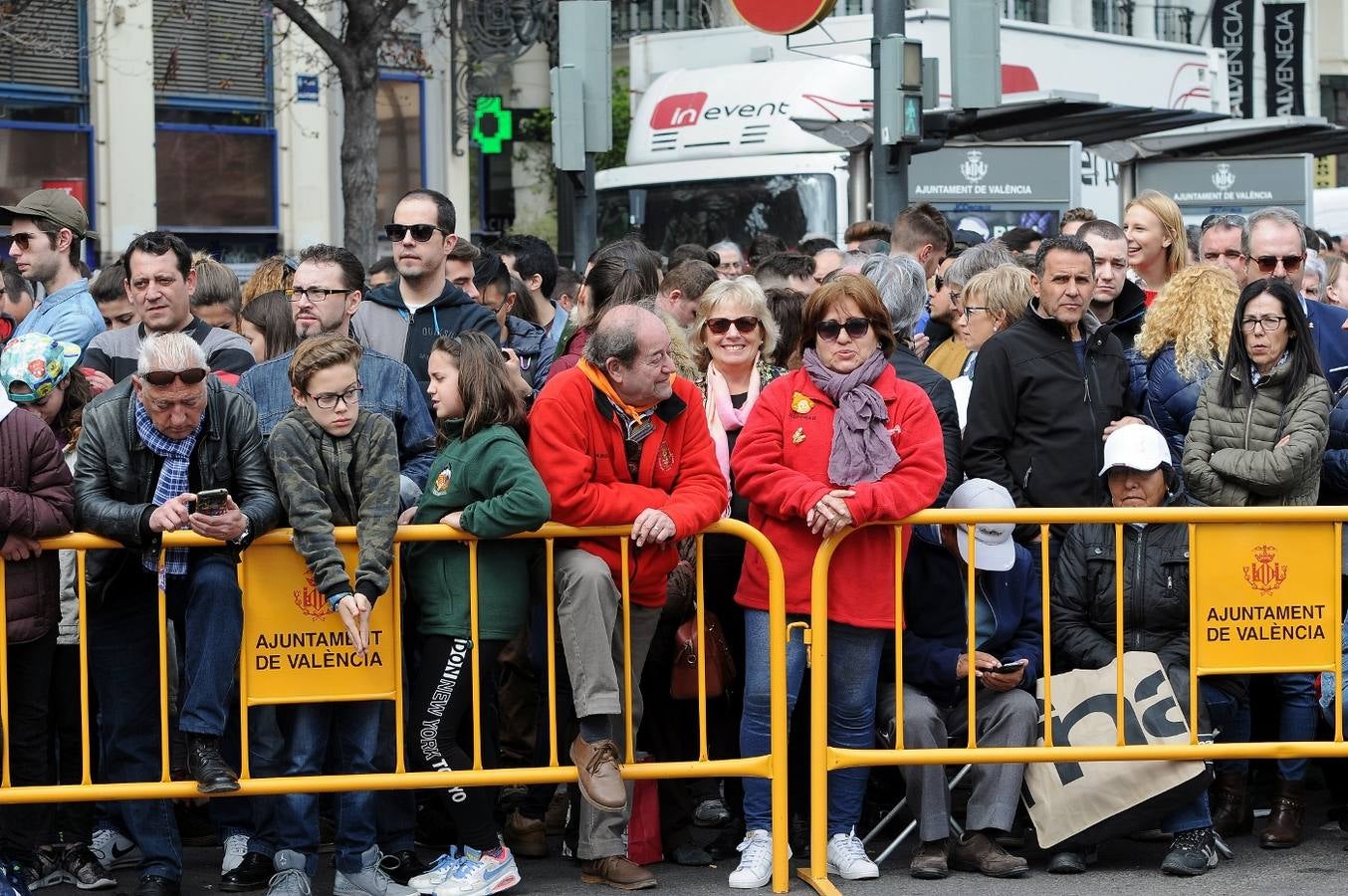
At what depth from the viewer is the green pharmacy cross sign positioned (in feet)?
68.8

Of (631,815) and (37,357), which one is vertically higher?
(37,357)

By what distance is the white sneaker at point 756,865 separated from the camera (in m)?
6.54

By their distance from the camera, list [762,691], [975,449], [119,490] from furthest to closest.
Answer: [975,449], [762,691], [119,490]

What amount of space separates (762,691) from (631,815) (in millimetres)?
671

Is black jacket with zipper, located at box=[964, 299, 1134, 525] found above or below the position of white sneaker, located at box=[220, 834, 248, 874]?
above

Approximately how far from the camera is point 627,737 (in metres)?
6.53

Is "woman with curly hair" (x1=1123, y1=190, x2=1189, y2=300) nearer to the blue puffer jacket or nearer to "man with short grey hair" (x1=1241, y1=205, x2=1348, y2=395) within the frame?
Answer: "man with short grey hair" (x1=1241, y1=205, x2=1348, y2=395)

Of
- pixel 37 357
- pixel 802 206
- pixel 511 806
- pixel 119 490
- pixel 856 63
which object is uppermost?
pixel 856 63

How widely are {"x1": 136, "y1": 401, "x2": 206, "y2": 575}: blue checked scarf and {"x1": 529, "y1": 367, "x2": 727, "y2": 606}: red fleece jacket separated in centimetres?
112

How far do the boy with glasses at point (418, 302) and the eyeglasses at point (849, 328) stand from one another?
5.35ft

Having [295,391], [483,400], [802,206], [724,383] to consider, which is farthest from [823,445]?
[802,206]

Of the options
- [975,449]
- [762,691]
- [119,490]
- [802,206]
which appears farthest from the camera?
[802,206]

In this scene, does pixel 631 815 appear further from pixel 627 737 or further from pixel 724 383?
pixel 724 383

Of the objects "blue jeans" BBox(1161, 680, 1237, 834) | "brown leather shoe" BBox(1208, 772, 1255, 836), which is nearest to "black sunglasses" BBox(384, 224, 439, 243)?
"blue jeans" BBox(1161, 680, 1237, 834)
